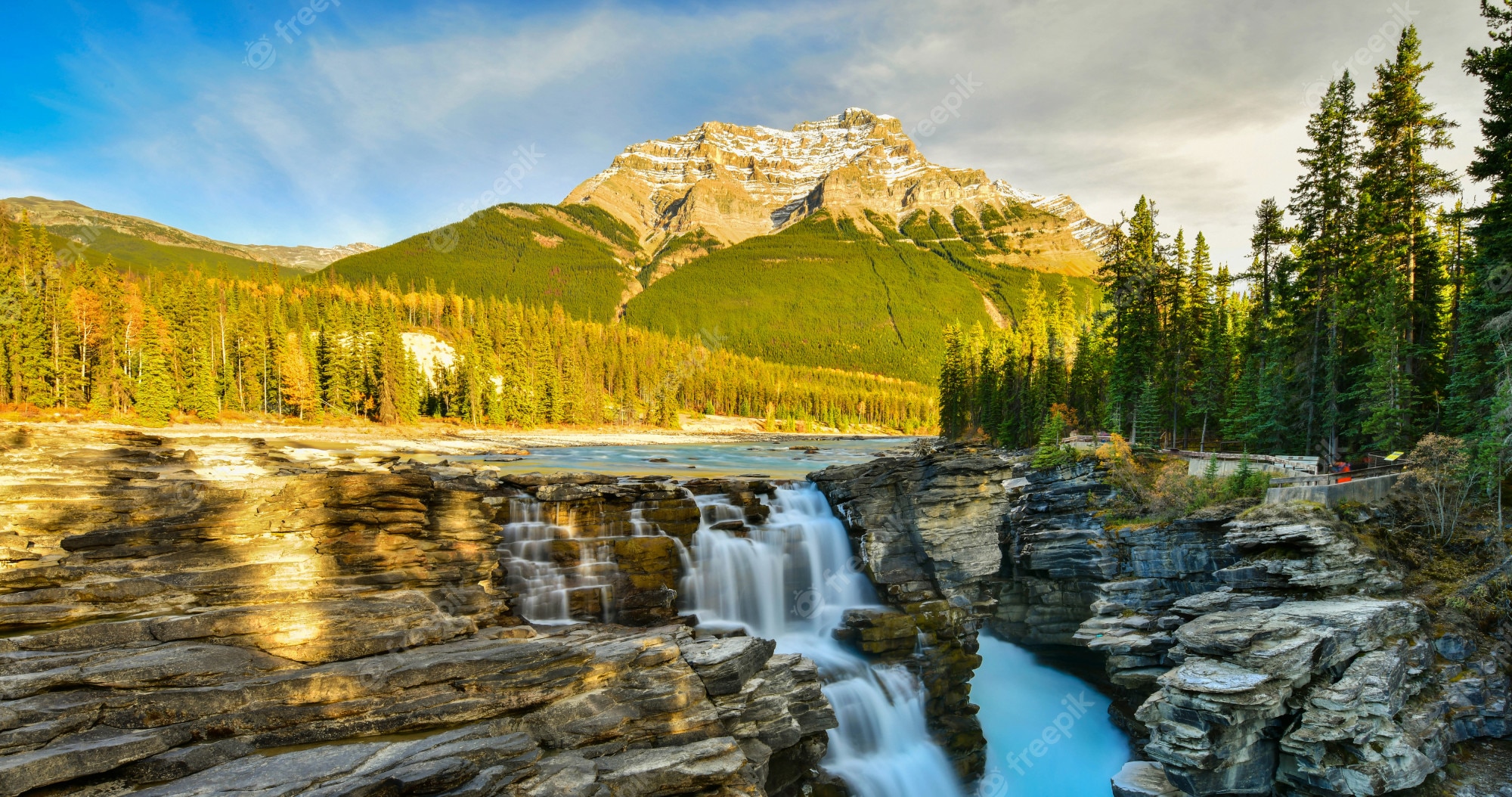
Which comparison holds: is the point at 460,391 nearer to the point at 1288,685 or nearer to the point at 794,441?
the point at 794,441

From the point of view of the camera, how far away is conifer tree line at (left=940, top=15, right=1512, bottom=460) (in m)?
19.9

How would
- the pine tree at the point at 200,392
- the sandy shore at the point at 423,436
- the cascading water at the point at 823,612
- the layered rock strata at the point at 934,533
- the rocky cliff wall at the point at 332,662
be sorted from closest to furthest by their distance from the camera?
the rocky cliff wall at the point at 332,662 < the cascading water at the point at 823,612 < the layered rock strata at the point at 934,533 < the sandy shore at the point at 423,436 < the pine tree at the point at 200,392

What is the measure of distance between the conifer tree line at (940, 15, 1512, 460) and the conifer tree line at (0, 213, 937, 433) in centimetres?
7450

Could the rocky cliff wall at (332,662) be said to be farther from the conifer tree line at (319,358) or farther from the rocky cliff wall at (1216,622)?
the conifer tree line at (319,358)

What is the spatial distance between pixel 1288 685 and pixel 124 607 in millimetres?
26114

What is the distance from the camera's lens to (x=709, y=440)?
291ft

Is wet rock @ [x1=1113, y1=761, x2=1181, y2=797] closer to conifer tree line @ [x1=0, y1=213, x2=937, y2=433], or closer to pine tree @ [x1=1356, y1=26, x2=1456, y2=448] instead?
pine tree @ [x1=1356, y1=26, x2=1456, y2=448]

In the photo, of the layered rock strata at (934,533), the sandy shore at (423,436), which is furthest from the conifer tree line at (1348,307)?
the sandy shore at (423,436)

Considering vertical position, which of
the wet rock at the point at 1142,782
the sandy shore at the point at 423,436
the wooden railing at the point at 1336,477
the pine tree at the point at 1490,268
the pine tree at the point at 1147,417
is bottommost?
the wet rock at the point at 1142,782

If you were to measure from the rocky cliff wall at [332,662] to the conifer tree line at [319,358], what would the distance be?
4917 centimetres

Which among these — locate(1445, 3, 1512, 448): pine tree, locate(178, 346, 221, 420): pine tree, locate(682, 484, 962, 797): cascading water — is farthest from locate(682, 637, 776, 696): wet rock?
locate(178, 346, 221, 420): pine tree

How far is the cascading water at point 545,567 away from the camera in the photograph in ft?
60.5

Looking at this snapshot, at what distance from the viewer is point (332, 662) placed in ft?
36.7

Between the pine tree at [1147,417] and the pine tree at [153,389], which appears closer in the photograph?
the pine tree at [1147,417]
